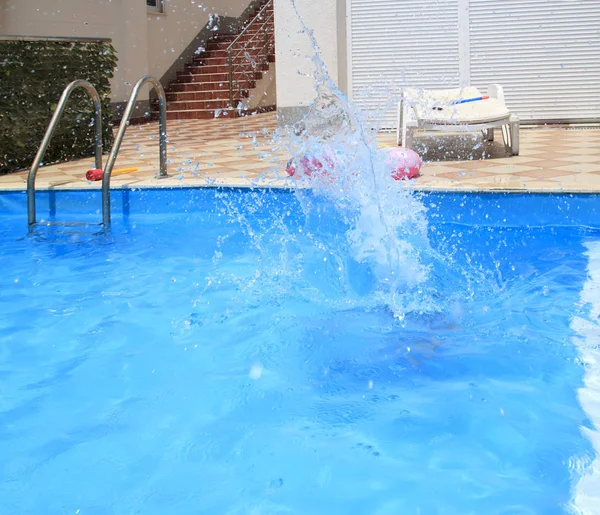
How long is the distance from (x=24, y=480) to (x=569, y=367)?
1970 millimetres

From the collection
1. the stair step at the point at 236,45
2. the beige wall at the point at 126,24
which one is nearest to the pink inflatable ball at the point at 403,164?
the beige wall at the point at 126,24

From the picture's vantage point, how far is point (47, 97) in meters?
7.55

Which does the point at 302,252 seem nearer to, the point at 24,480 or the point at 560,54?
the point at 24,480

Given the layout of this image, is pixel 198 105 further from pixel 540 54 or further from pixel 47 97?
pixel 47 97

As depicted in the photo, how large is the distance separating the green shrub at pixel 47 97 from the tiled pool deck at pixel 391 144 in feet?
0.96

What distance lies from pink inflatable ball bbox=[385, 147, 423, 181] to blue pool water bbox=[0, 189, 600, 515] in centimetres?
62

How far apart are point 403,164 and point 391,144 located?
3.00 meters

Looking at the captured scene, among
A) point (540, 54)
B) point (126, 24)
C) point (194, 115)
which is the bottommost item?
point (194, 115)

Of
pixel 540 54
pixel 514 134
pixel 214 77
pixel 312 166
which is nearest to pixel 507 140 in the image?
pixel 514 134

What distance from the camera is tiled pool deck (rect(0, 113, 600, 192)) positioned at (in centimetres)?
550

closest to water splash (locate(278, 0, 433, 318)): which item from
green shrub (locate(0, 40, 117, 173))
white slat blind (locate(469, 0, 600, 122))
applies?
green shrub (locate(0, 40, 117, 173))

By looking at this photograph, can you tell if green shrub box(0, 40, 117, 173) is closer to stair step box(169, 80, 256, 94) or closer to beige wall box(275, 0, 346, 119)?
beige wall box(275, 0, 346, 119)

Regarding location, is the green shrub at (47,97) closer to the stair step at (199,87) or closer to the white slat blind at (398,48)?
the white slat blind at (398,48)

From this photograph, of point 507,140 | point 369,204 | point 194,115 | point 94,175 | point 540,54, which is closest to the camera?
point 369,204
